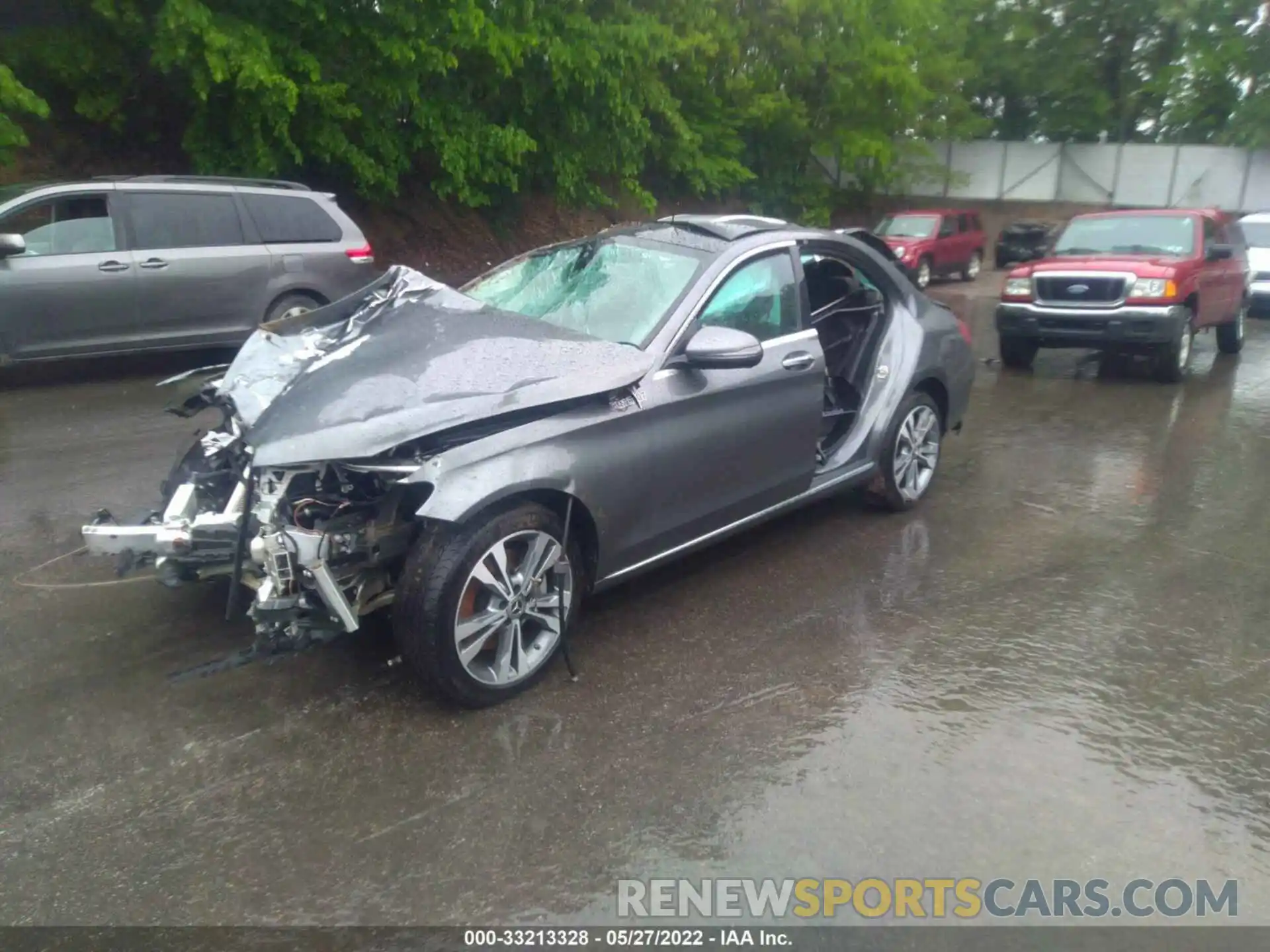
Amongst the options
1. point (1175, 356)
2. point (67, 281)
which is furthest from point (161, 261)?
point (1175, 356)

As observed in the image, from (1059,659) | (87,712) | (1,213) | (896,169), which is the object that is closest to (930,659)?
(1059,659)

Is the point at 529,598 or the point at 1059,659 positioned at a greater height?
the point at 529,598

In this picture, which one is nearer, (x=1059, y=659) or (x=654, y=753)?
(x=654, y=753)

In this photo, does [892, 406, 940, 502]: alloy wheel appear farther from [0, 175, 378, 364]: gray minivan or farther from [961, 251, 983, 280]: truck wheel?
[961, 251, 983, 280]: truck wheel

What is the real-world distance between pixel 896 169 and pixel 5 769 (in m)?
28.8

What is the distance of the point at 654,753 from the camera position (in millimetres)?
3854

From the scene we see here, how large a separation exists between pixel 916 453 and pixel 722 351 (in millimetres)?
2436

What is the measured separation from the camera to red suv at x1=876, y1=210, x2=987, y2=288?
22.8 m

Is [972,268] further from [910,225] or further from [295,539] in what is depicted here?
[295,539]

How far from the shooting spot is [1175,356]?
10898 mm

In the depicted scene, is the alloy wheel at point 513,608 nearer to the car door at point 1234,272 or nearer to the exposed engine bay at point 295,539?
the exposed engine bay at point 295,539

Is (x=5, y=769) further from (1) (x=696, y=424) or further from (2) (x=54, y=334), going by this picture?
(2) (x=54, y=334)

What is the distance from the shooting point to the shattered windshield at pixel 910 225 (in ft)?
77.0

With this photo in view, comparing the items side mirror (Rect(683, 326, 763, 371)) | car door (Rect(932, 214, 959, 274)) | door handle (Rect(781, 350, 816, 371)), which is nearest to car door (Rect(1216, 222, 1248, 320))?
door handle (Rect(781, 350, 816, 371))
